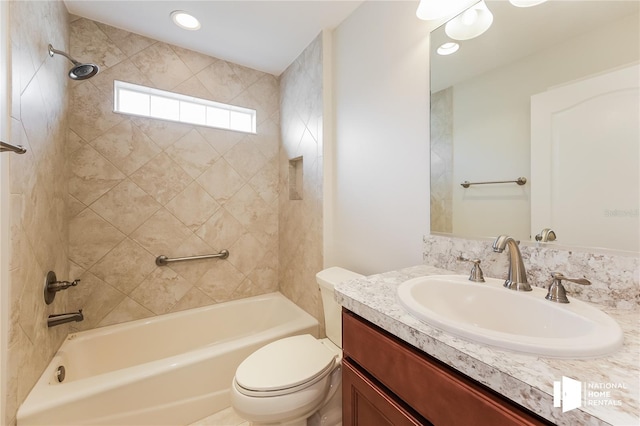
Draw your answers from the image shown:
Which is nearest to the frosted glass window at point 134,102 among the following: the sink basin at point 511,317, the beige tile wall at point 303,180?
the beige tile wall at point 303,180

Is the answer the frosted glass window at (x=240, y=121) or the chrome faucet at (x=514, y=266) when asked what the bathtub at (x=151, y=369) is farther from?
the frosted glass window at (x=240, y=121)

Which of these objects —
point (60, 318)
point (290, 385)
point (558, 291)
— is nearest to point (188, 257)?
point (60, 318)

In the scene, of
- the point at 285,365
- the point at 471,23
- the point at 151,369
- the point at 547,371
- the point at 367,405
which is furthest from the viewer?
the point at 151,369

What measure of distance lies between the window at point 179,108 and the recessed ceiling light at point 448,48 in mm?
1649

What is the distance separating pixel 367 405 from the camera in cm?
73

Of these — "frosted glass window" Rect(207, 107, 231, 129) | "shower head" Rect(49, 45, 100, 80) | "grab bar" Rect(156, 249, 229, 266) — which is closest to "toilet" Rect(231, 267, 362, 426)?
"grab bar" Rect(156, 249, 229, 266)

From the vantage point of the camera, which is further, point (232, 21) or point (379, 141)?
point (232, 21)

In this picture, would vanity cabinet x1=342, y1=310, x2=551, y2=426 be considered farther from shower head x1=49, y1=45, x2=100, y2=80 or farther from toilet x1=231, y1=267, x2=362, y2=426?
shower head x1=49, y1=45, x2=100, y2=80

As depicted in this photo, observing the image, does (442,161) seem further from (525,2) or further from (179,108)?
(179,108)

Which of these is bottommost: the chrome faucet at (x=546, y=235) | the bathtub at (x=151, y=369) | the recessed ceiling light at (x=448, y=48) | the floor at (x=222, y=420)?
the floor at (x=222, y=420)

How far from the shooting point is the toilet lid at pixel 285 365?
1.01 meters

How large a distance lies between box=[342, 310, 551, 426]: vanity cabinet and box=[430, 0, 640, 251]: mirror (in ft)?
1.96

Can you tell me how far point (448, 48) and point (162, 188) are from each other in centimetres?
Answer: 203

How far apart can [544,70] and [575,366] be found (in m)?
0.89
